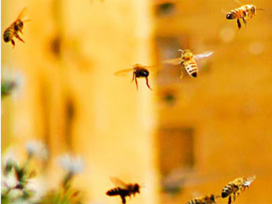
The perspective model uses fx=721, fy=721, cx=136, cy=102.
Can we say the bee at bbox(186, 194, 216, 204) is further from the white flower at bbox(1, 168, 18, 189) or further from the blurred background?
the blurred background

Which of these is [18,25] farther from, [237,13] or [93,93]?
[93,93]

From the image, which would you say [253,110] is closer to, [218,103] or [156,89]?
[218,103]

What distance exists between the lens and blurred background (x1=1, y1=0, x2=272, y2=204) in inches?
56.2

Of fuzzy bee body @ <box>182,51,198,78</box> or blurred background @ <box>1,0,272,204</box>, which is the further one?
blurred background @ <box>1,0,272,204</box>

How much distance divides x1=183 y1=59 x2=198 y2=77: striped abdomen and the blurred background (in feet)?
2.26

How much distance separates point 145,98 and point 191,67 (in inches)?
35.0

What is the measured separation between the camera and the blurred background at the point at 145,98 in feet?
4.68

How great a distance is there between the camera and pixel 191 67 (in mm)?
644

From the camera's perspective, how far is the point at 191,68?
64 centimetres

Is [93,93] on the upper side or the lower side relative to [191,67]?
upper

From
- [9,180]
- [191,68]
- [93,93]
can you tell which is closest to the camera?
[191,68]

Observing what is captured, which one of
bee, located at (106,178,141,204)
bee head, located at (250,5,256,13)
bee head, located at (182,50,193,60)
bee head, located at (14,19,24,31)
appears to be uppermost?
bee head, located at (14,19,24,31)

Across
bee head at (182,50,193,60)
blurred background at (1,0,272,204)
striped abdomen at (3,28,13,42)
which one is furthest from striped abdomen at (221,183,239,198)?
blurred background at (1,0,272,204)

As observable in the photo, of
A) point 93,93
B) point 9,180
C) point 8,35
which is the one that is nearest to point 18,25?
point 8,35
